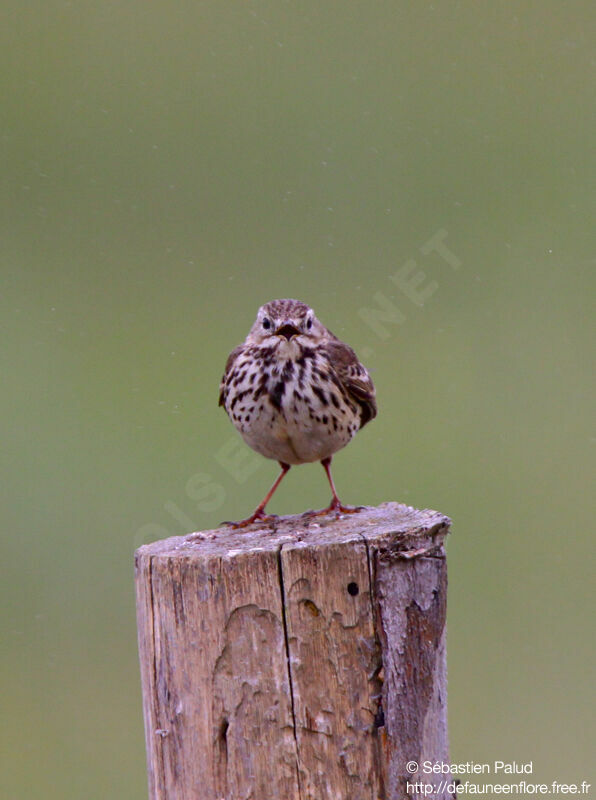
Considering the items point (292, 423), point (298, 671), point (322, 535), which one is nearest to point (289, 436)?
point (292, 423)

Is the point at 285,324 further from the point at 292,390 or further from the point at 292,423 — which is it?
the point at 292,423

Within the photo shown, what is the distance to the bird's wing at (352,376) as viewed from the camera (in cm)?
612

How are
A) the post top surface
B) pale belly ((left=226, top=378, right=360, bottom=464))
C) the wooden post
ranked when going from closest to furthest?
the wooden post
the post top surface
pale belly ((left=226, top=378, right=360, bottom=464))

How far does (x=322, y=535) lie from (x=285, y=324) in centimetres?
169

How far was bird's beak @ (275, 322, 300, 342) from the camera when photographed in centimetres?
598

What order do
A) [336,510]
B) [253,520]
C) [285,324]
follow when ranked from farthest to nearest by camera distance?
[285,324]
[253,520]
[336,510]

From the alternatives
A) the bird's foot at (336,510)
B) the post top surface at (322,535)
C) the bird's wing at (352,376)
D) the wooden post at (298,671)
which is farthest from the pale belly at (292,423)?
the wooden post at (298,671)

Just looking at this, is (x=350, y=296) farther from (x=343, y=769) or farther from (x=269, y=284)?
(x=343, y=769)

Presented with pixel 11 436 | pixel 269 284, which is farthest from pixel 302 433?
pixel 11 436

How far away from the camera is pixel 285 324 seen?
597 centimetres

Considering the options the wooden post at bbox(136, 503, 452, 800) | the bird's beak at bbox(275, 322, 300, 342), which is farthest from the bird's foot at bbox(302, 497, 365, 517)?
the wooden post at bbox(136, 503, 452, 800)

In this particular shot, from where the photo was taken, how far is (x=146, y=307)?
12.3 m

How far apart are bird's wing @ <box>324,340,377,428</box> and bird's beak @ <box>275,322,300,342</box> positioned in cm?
23

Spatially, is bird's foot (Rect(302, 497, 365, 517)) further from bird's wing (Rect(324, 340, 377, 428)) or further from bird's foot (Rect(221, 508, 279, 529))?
bird's wing (Rect(324, 340, 377, 428))
